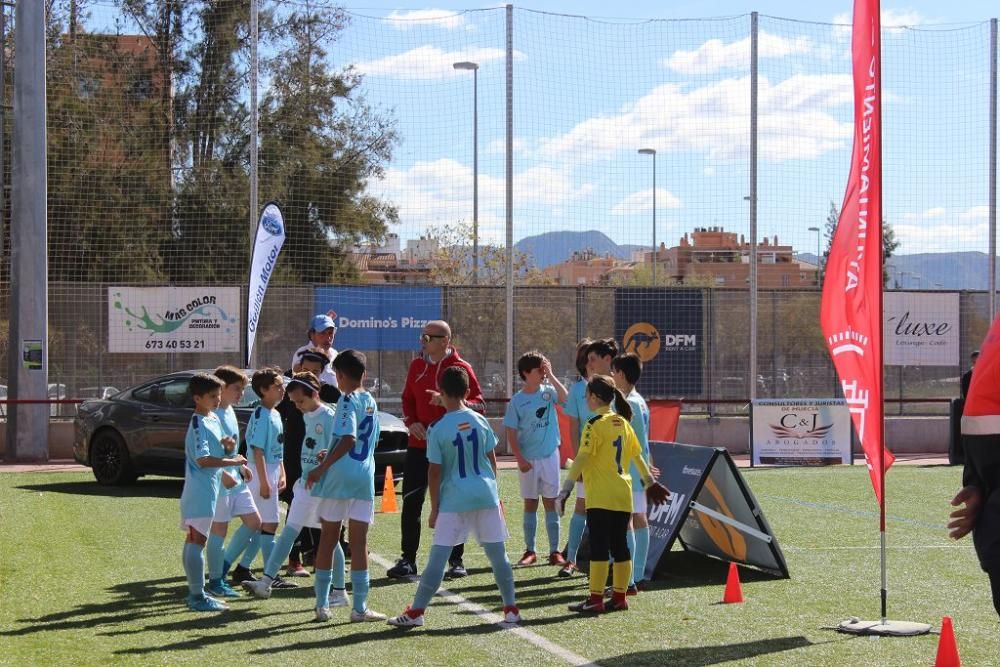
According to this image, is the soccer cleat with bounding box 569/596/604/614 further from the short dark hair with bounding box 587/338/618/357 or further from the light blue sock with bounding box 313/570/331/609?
the short dark hair with bounding box 587/338/618/357

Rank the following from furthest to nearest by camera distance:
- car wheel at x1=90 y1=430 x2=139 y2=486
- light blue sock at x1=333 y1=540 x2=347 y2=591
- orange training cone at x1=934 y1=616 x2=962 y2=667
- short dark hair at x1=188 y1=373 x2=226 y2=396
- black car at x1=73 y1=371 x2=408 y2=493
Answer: car wheel at x1=90 y1=430 x2=139 y2=486 → black car at x1=73 y1=371 x2=408 y2=493 → light blue sock at x1=333 y1=540 x2=347 y2=591 → short dark hair at x1=188 y1=373 x2=226 y2=396 → orange training cone at x1=934 y1=616 x2=962 y2=667

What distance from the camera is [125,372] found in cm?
2202

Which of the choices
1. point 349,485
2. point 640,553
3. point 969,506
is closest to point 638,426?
point 640,553

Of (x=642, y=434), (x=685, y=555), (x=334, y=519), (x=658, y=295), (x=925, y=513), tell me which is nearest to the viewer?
(x=334, y=519)

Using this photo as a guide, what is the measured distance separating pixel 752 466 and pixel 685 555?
10.1m

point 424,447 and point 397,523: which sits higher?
point 424,447

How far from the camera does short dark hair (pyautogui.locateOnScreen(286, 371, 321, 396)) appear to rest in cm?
827

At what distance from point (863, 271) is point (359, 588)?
11.8 feet

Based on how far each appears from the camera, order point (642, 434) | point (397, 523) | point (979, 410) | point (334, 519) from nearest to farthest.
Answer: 1. point (979, 410)
2. point (334, 519)
3. point (642, 434)
4. point (397, 523)

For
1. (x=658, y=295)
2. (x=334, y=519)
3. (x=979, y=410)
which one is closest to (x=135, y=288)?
(x=658, y=295)

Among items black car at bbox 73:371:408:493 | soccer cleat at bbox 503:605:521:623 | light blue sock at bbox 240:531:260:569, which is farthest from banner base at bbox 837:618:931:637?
black car at bbox 73:371:408:493

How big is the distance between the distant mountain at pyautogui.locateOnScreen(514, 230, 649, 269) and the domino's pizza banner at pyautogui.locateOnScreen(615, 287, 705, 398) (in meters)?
0.89

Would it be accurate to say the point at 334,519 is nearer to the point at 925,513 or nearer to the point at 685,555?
the point at 685,555

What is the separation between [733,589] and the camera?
848cm
